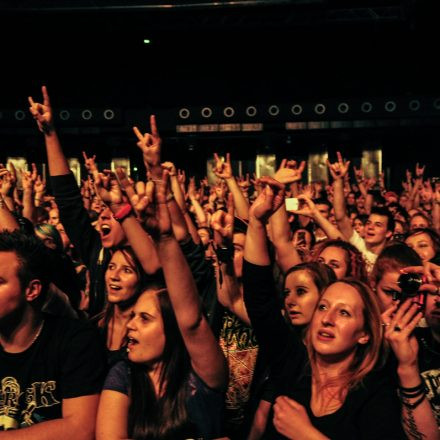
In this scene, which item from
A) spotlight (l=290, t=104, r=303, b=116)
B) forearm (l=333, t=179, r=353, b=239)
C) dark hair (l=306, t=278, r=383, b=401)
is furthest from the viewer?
spotlight (l=290, t=104, r=303, b=116)

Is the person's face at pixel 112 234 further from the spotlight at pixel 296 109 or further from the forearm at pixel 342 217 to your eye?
the spotlight at pixel 296 109

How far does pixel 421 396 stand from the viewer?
2.35 metres

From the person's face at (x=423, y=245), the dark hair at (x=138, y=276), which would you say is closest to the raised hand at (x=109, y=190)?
the dark hair at (x=138, y=276)

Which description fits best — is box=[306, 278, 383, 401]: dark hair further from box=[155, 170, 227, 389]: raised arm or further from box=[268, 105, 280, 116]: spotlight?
box=[268, 105, 280, 116]: spotlight

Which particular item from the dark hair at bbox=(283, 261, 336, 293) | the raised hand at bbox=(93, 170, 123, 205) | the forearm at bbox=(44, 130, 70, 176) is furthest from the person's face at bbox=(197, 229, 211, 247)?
the dark hair at bbox=(283, 261, 336, 293)

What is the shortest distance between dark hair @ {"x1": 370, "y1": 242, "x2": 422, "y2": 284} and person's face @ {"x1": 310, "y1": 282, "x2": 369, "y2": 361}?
3.23 feet

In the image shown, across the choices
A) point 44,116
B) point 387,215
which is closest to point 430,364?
point 44,116

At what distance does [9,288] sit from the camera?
2734 mm

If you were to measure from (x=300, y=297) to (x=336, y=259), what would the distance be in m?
0.90

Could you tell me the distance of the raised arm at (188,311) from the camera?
252 centimetres

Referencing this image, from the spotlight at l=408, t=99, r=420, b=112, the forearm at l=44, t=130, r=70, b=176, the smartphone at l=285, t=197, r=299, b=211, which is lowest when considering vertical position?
the smartphone at l=285, t=197, r=299, b=211

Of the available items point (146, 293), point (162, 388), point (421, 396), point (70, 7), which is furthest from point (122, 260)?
point (70, 7)

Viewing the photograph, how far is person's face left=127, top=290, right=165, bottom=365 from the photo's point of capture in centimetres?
269

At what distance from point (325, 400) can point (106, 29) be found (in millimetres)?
17111
